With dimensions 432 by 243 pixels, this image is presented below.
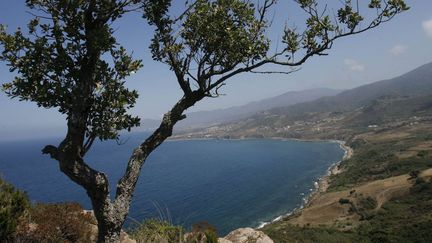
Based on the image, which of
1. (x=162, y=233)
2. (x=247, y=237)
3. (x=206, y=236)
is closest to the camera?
(x=206, y=236)

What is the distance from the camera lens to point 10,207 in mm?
11617

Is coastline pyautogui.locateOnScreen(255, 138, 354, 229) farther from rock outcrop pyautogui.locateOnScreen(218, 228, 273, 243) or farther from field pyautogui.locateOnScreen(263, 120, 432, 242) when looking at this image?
rock outcrop pyautogui.locateOnScreen(218, 228, 273, 243)

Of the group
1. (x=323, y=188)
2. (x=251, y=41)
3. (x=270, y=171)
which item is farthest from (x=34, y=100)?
(x=270, y=171)

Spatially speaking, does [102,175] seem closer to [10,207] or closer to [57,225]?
[10,207]

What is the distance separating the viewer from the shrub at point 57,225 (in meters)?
11.6

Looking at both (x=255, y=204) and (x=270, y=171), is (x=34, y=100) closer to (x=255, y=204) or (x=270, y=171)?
(x=255, y=204)

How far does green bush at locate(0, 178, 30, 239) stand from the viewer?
35.8 ft

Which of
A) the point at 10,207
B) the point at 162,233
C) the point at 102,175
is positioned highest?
the point at 102,175

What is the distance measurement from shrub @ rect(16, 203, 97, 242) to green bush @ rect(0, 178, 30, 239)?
31 centimetres

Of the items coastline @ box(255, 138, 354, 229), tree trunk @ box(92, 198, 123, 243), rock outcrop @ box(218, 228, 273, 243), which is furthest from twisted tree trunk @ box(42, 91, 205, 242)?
coastline @ box(255, 138, 354, 229)

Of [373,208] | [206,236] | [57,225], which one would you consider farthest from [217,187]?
[206,236]

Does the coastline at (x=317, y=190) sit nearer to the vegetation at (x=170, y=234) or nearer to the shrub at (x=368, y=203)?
the shrub at (x=368, y=203)

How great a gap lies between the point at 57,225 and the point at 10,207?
1.64 m

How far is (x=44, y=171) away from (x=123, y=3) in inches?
7597
